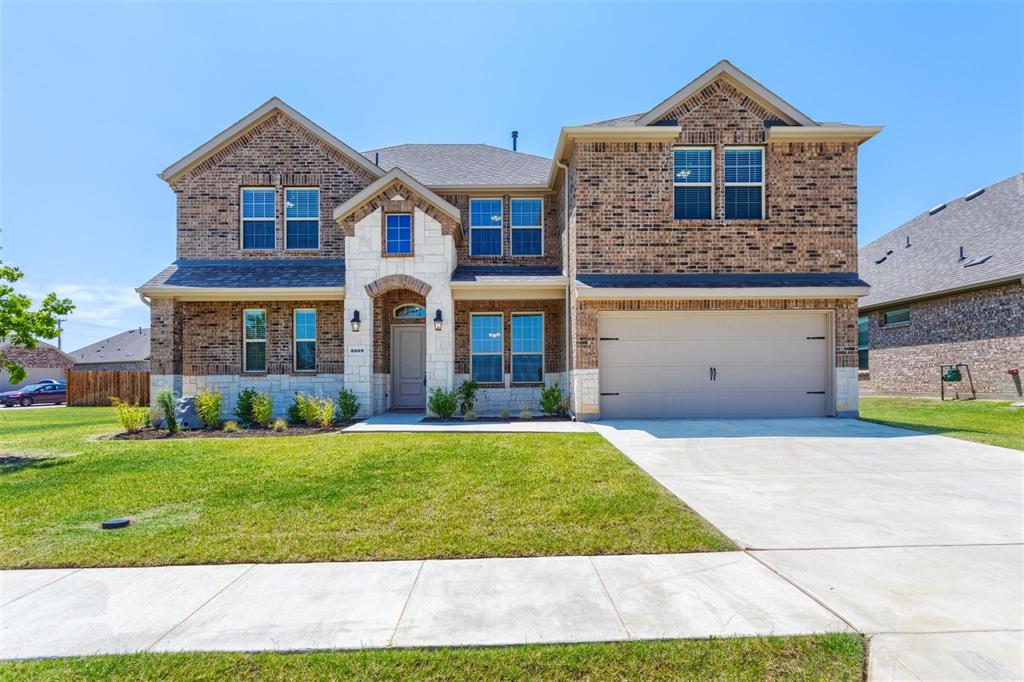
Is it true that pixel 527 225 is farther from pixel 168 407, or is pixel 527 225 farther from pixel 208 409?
pixel 168 407

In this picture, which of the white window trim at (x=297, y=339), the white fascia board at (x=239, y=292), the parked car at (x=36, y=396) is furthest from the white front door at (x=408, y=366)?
the parked car at (x=36, y=396)

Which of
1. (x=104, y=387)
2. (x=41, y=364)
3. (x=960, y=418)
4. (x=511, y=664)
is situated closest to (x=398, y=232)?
(x=511, y=664)

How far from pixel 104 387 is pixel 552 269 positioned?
21.9 metres

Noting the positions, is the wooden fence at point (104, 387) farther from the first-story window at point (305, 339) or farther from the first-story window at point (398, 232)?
the first-story window at point (398, 232)

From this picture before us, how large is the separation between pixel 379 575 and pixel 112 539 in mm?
2725

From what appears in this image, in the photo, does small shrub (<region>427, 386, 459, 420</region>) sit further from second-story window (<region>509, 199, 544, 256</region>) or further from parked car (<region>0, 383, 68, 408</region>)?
parked car (<region>0, 383, 68, 408</region>)

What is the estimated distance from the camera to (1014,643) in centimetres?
280

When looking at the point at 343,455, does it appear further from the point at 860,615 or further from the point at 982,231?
the point at 982,231

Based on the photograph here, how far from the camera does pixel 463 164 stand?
15.8 m

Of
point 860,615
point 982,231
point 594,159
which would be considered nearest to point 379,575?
point 860,615

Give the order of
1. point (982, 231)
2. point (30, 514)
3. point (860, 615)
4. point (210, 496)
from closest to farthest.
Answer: point (860, 615)
point (30, 514)
point (210, 496)
point (982, 231)

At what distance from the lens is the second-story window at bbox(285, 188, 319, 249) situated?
13945 millimetres

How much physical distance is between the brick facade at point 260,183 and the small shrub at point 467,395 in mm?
5222

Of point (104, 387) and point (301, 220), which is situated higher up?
point (301, 220)
